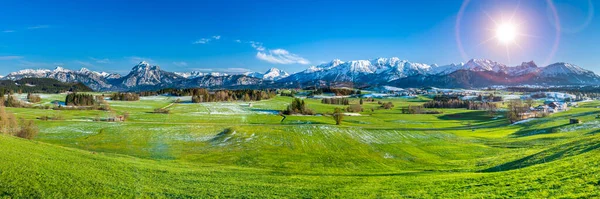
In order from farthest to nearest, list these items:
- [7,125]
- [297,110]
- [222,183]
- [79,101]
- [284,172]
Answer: [79,101], [297,110], [7,125], [284,172], [222,183]

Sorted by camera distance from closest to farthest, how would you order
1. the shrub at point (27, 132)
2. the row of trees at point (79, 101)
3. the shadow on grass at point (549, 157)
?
the shadow on grass at point (549, 157), the shrub at point (27, 132), the row of trees at point (79, 101)

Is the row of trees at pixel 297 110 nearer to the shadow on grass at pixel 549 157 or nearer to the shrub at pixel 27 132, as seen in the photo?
the shrub at pixel 27 132

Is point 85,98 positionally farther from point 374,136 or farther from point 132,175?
point 132,175

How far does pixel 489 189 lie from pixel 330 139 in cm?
5680

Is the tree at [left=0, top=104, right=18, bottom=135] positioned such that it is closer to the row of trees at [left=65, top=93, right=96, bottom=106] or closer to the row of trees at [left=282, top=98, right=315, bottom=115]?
the row of trees at [left=282, top=98, right=315, bottom=115]

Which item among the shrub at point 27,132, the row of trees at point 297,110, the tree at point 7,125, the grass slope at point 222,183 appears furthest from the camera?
the row of trees at point 297,110

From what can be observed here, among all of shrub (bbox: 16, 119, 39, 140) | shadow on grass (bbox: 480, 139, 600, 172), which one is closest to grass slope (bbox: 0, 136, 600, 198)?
shadow on grass (bbox: 480, 139, 600, 172)

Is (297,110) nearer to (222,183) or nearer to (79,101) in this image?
(79,101)

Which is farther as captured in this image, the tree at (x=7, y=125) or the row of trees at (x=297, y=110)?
the row of trees at (x=297, y=110)

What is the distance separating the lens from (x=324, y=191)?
92.2ft

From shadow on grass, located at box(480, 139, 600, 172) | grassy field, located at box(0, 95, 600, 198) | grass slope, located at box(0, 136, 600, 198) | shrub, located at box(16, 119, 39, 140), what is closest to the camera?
grass slope, located at box(0, 136, 600, 198)

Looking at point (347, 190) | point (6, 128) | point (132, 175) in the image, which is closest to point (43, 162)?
point (132, 175)

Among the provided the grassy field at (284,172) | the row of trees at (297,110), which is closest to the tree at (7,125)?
the grassy field at (284,172)

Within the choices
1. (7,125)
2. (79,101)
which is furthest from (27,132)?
(79,101)
